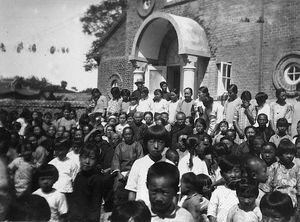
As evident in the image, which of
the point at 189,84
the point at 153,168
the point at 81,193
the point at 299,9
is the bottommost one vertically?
the point at 81,193

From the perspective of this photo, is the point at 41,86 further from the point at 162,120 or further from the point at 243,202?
the point at 243,202

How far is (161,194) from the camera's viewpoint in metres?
2.77

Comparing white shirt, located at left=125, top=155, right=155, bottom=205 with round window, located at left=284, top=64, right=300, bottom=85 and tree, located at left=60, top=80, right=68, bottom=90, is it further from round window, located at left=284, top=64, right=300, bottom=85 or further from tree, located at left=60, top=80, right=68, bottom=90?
tree, located at left=60, top=80, right=68, bottom=90

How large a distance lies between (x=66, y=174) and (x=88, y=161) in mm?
519

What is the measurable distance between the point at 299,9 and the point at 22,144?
7.56m

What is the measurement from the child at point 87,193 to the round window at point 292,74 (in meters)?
7.08

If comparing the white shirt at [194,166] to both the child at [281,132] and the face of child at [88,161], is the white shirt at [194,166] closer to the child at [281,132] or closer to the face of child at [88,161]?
the face of child at [88,161]

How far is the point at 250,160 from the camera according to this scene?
452cm

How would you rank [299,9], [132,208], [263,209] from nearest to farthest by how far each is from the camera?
1. [132,208]
2. [263,209]
3. [299,9]

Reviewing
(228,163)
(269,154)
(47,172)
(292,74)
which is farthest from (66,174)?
(292,74)

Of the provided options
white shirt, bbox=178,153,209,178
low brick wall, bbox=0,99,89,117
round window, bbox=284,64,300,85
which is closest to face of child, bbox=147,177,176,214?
white shirt, bbox=178,153,209,178

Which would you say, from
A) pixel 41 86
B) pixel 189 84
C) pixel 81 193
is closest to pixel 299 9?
pixel 189 84

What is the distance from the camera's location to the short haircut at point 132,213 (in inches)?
106

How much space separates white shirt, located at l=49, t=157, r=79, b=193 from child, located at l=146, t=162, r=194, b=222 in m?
2.51
